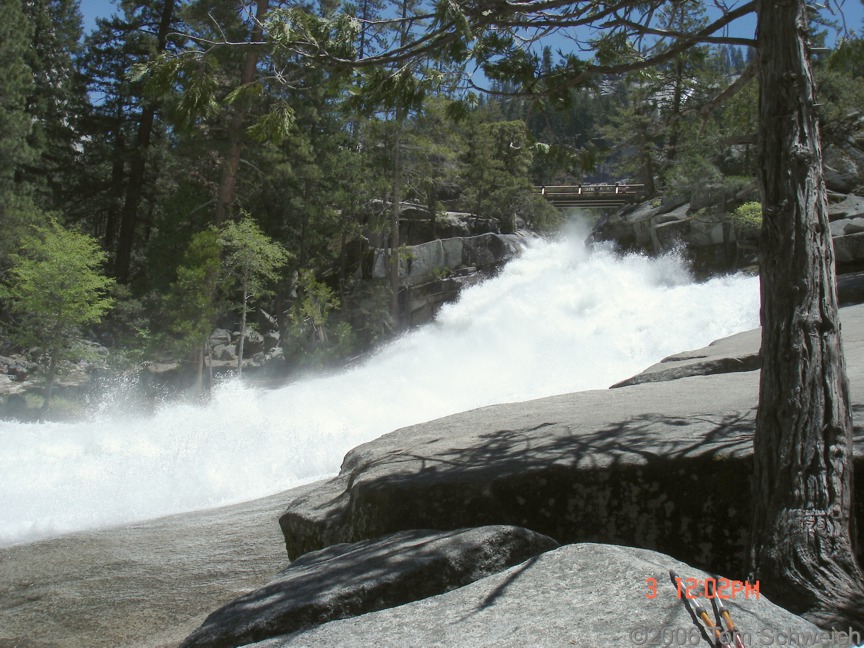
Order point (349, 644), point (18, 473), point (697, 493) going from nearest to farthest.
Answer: point (349, 644) → point (697, 493) → point (18, 473)

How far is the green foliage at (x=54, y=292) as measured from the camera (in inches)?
897

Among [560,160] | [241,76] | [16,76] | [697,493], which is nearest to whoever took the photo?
[697,493]

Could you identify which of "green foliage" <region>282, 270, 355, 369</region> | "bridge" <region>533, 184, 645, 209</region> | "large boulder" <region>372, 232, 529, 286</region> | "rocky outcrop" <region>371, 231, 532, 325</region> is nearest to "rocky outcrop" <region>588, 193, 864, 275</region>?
"large boulder" <region>372, 232, 529, 286</region>

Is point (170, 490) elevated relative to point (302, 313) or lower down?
lower down

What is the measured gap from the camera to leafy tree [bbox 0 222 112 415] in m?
22.8

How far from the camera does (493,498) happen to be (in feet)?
13.8

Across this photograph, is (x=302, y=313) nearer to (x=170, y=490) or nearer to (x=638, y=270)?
(x=638, y=270)

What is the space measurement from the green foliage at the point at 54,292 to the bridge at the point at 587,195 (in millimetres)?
21049

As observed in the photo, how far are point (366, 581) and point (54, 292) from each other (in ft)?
75.6

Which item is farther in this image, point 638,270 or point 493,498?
point 638,270

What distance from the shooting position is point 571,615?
2.25 m

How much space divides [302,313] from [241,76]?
822 cm

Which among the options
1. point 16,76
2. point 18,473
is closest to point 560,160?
point 18,473
